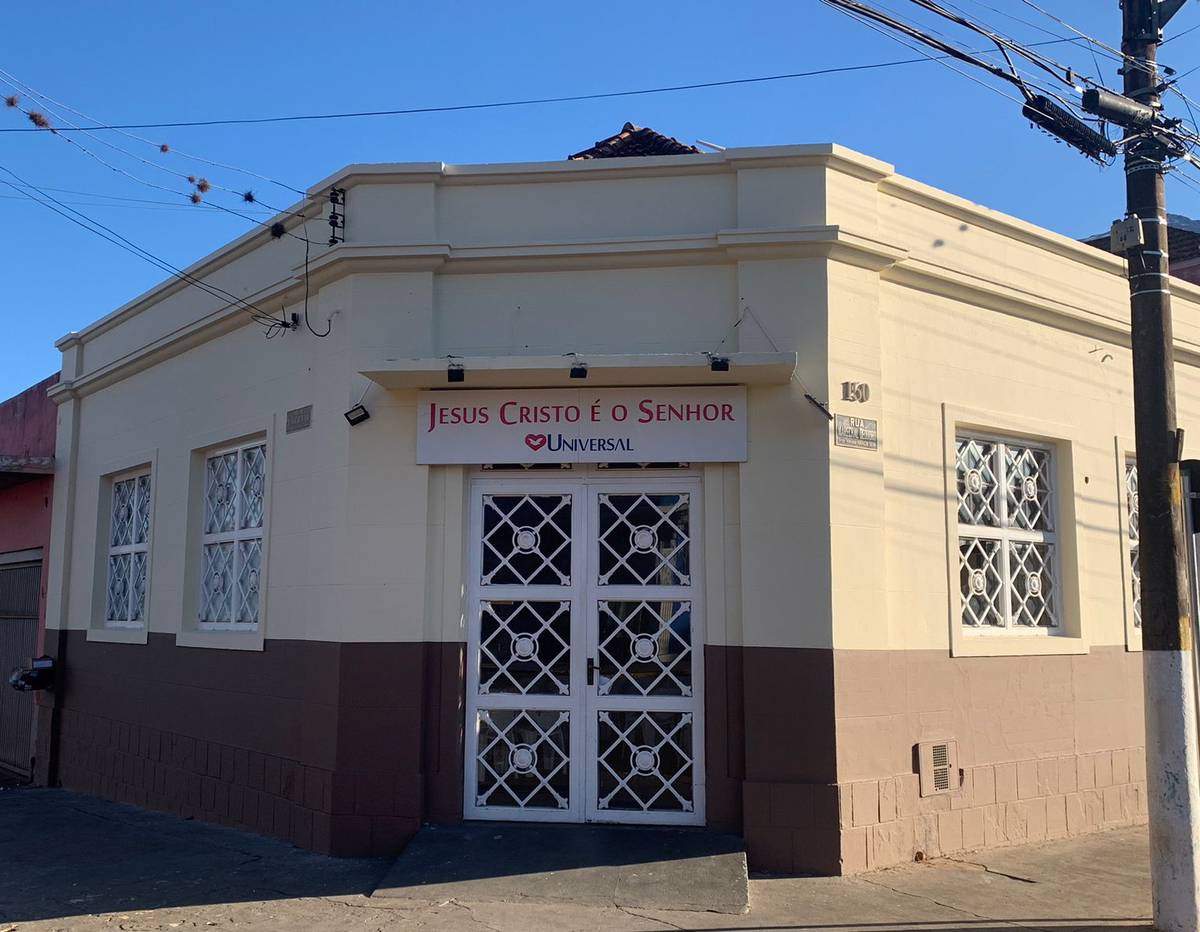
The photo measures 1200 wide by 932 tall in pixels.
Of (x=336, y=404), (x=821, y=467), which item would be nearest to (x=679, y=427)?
(x=821, y=467)

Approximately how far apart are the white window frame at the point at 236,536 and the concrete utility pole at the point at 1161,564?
20.7ft

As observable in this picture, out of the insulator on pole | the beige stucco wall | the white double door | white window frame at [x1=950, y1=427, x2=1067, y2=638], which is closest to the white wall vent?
the beige stucco wall

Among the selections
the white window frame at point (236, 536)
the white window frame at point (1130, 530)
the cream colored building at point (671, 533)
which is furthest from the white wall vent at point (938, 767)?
the white window frame at point (236, 536)

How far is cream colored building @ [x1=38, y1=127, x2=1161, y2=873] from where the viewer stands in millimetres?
7297

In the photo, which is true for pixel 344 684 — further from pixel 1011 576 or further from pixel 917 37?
pixel 917 37

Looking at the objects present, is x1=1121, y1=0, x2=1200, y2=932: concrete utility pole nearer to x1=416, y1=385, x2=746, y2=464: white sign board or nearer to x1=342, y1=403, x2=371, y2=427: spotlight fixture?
x1=416, y1=385, x2=746, y2=464: white sign board

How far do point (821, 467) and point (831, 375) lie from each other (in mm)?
658

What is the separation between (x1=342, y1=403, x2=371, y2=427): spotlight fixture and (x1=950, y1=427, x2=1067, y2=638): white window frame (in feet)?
14.4

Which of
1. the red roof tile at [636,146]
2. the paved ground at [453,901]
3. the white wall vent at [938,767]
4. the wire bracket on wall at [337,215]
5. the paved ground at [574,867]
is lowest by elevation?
the paved ground at [453,901]

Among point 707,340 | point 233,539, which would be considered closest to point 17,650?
point 233,539

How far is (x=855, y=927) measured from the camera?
6.00 meters

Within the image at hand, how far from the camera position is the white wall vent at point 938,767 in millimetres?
7570

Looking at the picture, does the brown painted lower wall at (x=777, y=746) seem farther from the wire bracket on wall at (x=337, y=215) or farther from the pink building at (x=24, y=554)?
the pink building at (x=24, y=554)

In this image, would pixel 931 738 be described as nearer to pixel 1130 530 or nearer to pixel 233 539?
pixel 1130 530
